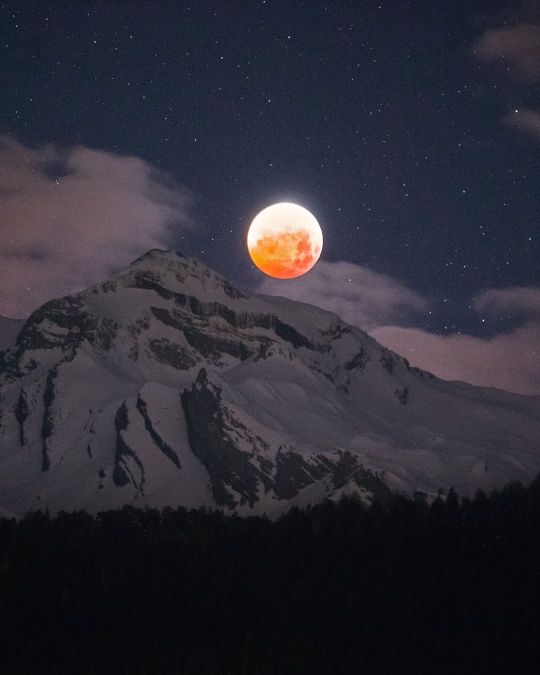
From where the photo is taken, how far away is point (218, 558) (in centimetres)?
16138

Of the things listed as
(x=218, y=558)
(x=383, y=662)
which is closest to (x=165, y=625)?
(x=218, y=558)

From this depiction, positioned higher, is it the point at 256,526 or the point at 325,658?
the point at 256,526

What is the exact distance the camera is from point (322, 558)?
15925 centimetres

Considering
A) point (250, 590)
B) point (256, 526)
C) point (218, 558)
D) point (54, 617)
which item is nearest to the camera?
point (54, 617)

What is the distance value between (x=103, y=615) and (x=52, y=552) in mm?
22080

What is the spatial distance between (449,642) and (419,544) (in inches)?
1076

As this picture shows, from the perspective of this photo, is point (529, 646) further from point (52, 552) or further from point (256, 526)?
point (52, 552)

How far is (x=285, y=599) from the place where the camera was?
148000mm

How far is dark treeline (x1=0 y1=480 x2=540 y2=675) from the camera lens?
432ft

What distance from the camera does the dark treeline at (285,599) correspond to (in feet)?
432

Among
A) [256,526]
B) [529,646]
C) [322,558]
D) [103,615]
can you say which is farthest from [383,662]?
[256,526]

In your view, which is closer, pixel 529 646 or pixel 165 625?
pixel 529 646

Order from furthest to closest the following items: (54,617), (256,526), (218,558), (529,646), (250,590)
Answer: (256,526) → (218,558) → (250,590) → (54,617) → (529,646)

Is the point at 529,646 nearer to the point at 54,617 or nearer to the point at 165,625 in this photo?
the point at 165,625
